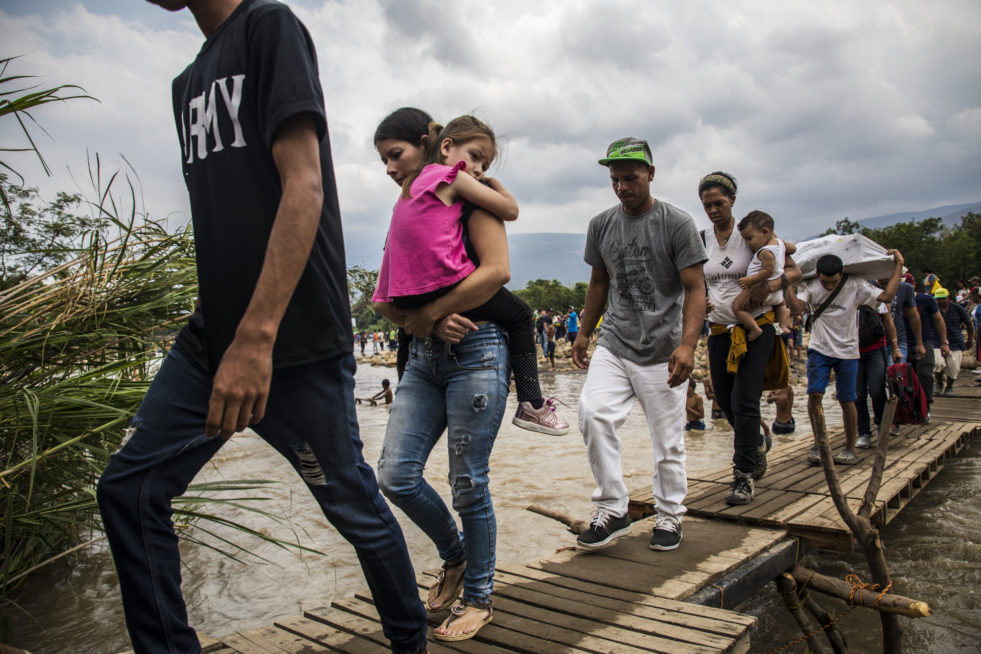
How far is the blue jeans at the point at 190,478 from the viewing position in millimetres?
1653

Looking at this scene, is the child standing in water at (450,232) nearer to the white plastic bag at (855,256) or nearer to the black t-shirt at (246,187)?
the black t-shirt at (246,187)

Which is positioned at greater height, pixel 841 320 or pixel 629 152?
pixel 629 152

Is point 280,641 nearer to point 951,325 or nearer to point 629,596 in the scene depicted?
point 629,596

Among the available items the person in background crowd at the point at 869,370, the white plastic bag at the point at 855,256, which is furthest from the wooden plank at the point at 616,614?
the person in background crowd at the point at 869,370

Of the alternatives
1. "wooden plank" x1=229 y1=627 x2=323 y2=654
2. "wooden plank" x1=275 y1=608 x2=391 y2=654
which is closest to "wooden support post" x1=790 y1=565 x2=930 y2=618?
"wooden plank" x1=275 y1=608 x2=391 y2=654

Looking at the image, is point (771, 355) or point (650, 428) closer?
point (650, 428)

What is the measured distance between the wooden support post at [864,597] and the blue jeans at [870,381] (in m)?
3.52

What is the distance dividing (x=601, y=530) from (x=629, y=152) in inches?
80.8

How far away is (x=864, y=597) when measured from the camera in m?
3.05

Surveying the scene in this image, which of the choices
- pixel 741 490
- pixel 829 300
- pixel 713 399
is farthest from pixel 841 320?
pixel 713 399

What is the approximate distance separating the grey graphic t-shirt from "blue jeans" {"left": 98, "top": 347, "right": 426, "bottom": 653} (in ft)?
6.79

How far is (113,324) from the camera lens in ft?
12.6

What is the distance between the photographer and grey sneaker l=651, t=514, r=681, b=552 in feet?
11.6

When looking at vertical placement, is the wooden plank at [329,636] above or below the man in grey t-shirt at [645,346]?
below
